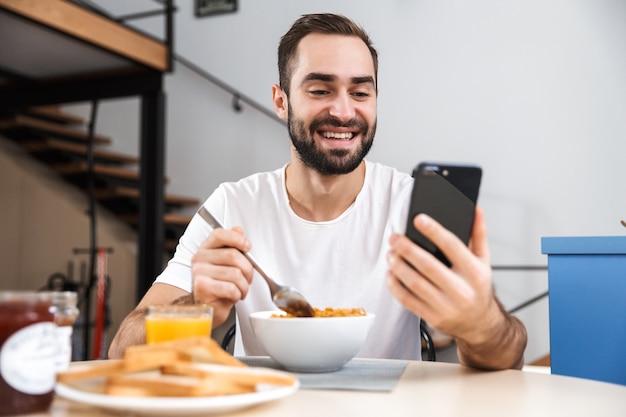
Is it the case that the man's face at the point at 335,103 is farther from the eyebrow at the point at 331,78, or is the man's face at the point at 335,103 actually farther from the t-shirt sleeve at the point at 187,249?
the t-shirt sleeve at the point at 187,249

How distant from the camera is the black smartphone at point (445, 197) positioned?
763 millimetres

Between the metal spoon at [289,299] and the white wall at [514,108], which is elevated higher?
the white wall at [514,108]

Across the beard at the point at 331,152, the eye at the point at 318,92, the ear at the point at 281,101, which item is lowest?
the beard at the point at 331,152

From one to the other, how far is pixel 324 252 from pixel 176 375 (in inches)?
32.0

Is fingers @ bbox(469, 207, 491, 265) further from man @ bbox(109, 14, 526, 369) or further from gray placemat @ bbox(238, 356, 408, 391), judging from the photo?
man @ bbox(109, 14, 526, 369)

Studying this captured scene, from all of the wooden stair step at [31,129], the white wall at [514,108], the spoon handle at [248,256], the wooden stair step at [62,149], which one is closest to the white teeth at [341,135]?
the spoon handle at [248,256]

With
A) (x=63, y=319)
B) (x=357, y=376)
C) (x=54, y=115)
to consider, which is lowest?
(x=357, y=376)

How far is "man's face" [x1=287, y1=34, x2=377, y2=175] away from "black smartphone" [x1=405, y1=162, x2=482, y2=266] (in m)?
0.69

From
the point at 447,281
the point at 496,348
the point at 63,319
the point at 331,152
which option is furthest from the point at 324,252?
the point at 63,319

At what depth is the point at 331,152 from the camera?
1528 millimetres

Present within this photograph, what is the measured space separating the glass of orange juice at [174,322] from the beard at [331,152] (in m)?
0.74

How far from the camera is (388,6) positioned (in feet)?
14.2

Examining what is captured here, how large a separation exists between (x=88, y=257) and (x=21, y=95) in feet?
4.14

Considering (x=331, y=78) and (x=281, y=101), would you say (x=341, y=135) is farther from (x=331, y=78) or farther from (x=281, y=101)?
(x=281, y=101)
